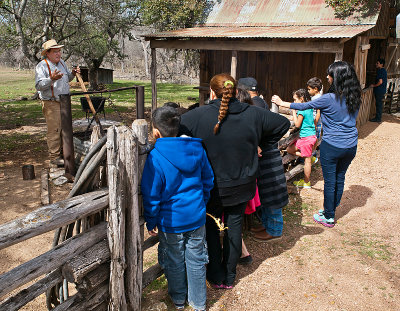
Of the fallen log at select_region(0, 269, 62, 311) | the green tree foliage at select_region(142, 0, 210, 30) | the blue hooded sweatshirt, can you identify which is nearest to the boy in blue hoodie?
the blue hooded sweatshirt

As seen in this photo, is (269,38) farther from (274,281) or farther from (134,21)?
(134,21)

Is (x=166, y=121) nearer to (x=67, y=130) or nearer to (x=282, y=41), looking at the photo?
(x=67, y=130)

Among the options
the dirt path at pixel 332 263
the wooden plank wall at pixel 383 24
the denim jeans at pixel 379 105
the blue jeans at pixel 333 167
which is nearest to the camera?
the dirt path at pixel 332 263

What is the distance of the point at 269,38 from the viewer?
8883mm

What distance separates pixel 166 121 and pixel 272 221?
2.10m

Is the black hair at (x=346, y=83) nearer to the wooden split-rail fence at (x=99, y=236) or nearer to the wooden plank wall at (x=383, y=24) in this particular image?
the wooden split-rail fence at (x=99, y=236)

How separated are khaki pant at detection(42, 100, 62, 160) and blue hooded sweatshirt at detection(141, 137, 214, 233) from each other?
4728 mm

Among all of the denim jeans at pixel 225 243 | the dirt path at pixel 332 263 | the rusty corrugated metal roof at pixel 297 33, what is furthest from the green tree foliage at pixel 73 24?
the denim jeans at pixel 225 243

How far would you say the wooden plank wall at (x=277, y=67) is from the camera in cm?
1105

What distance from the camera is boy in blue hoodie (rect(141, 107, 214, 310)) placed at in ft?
8.66

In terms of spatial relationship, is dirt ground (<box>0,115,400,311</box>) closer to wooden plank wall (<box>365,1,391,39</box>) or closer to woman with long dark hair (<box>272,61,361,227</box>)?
woman with long dark hair (<box>272,61,361,227</box>)

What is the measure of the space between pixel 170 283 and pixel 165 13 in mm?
13323

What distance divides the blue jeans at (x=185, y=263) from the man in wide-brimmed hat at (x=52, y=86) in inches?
182

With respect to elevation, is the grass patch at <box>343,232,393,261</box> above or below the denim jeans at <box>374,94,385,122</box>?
below
